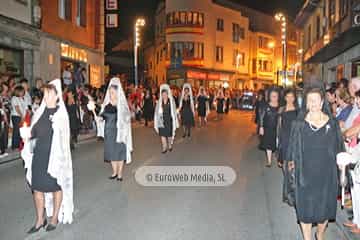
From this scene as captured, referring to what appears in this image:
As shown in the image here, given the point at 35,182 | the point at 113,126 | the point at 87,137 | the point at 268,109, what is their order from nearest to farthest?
the point at 35,182 → the point at 113,126 → the point at 268,109 → the point at 87,137

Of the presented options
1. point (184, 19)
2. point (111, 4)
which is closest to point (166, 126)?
point (111, 4)

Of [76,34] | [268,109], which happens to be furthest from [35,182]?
[76,34]

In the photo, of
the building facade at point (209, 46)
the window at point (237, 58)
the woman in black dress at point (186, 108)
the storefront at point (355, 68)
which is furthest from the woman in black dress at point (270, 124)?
the window at point (237, 58)

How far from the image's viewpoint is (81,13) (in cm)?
2977

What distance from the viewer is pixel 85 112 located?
67.1 ft

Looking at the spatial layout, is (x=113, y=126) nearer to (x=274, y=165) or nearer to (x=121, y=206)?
(x=121, y=206)

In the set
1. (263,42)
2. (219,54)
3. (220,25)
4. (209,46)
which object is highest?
(220,25)

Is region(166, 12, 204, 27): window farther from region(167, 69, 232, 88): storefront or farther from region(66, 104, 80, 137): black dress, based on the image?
region(66, 104, 80, 137): black dress

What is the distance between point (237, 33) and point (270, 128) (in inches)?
1958

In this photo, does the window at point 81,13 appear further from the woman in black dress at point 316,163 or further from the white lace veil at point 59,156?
the woman in black dress at point 316,163

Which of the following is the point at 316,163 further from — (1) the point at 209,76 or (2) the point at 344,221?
(1) the point at 209,76

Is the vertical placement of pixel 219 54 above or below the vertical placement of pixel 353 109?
above

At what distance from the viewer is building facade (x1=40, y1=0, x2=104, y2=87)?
23375 millimetres

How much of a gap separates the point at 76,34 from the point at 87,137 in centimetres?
1116
